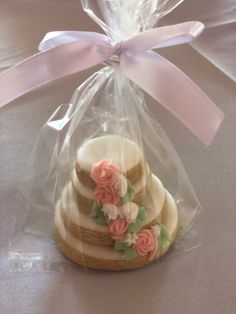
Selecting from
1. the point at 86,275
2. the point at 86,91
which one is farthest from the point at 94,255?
the point at 86,91

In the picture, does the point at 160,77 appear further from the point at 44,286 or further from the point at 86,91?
the point at 44,286

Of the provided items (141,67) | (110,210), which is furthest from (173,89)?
(110,210)

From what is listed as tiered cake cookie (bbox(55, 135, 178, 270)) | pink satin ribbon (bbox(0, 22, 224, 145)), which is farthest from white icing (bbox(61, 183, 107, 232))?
pink satin ribbon (bbox(0, 22, 224, 145))

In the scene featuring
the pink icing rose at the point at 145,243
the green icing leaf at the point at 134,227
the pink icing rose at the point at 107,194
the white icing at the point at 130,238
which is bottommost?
the pink icing rose at the point at 145,243

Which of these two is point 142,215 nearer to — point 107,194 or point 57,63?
point 107,194

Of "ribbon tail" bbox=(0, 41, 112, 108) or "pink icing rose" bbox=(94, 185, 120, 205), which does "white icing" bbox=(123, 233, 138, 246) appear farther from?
"ribbon tail" bbox=(0, 41, 112, 108)

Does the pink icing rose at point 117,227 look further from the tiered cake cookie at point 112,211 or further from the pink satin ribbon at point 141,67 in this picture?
the pink satin ribbon at point 141,67

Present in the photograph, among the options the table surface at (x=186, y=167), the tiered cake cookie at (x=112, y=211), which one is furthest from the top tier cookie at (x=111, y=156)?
the table surface at (x=186, y=167)
